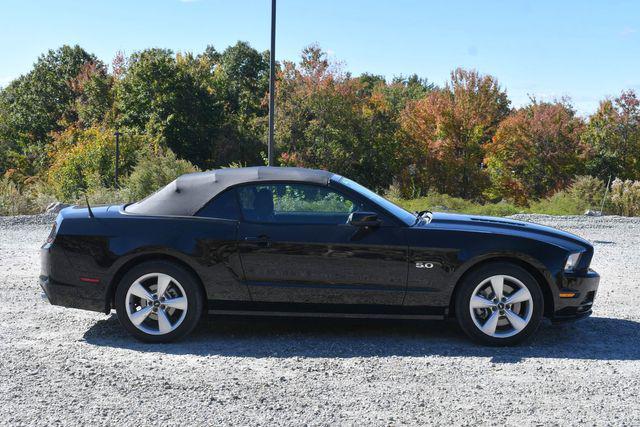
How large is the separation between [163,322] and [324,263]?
4.72 ft

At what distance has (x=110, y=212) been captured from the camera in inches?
238

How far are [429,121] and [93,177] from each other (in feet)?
74.0

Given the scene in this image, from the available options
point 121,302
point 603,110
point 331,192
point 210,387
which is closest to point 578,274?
point 331,192

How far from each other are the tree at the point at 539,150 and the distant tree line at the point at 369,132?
54 millimetres

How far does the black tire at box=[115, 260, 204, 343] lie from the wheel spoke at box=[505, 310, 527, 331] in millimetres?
2591

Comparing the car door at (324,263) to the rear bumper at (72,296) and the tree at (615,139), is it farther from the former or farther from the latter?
the tree at (615,139)

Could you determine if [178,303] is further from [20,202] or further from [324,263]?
[20,202]

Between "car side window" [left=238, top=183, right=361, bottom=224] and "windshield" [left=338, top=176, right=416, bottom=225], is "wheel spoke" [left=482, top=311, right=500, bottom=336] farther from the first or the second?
"car side window" [left=238, top=183, right=361, bottom=224]

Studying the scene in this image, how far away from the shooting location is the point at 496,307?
18.9 ft

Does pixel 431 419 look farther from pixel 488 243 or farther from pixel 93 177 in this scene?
pixel 93 177

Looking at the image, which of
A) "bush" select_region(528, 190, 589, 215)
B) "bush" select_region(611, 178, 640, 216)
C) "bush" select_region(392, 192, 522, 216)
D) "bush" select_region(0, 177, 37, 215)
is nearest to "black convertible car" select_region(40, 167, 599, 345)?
"bush" select_region(0, 177, 37, 215)

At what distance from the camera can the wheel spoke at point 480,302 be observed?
18.8 ft

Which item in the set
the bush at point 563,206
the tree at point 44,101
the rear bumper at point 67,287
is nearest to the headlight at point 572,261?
the rear bumper at point 67,287

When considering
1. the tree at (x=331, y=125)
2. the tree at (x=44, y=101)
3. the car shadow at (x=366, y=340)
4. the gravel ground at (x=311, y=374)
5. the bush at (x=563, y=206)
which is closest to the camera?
the gravel ground at (x=311, y=374)
